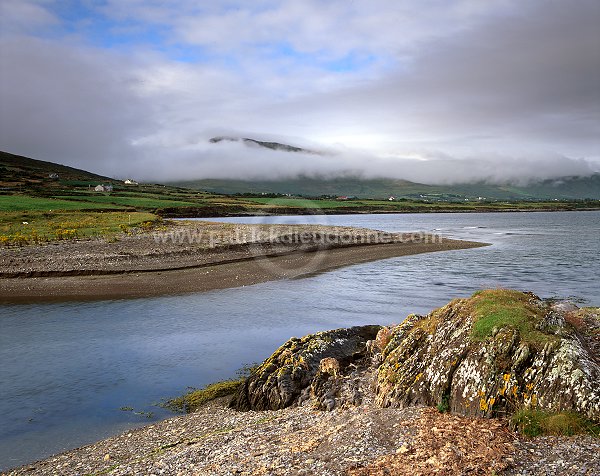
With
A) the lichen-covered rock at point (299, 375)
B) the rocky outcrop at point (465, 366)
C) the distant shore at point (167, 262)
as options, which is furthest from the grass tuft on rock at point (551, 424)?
the distant shore at point (167, 262)

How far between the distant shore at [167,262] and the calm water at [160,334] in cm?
317

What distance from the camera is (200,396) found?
17.2 meters

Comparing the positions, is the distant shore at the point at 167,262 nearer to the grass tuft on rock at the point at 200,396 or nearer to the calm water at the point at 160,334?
the calm water at the point at 160,334

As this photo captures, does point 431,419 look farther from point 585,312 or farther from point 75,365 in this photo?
point 75,365

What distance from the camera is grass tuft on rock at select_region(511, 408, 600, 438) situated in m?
8.71

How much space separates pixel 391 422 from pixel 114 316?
2440cm

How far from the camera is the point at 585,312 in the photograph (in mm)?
18234

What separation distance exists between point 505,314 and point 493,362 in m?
1.73

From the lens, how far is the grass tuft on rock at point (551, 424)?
871 cm

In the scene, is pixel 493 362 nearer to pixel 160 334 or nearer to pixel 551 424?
pixel 551 424

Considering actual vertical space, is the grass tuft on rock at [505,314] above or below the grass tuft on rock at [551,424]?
above

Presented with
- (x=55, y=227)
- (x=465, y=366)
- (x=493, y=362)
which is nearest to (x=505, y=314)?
(x=493, y=362)

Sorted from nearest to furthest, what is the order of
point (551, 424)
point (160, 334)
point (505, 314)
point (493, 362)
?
point (551, 424) < point (493, 362) < point (505, 314) < point (160, 334)

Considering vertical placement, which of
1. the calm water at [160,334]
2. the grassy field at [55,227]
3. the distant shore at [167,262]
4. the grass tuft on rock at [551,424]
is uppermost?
the grassy field at [55,227]
